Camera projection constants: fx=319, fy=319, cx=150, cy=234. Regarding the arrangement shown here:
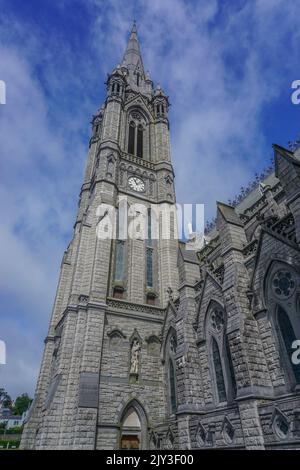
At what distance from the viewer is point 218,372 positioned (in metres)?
14.9

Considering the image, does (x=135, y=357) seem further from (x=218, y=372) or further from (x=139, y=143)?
(x=139, y=143)

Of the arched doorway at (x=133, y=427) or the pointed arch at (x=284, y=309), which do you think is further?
the arched doorway at (x=133, y=427)

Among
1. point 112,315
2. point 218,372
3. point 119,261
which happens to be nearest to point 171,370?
point 218,372

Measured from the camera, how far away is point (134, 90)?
37.0 m

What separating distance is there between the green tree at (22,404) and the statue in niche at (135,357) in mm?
88427

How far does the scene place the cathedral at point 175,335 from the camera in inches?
Result: 471

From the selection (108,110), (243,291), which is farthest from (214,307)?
(108,110)

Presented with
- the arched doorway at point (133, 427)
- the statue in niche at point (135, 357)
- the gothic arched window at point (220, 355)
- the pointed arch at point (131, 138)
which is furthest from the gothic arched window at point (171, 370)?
the pointed arch at point (131, 138)

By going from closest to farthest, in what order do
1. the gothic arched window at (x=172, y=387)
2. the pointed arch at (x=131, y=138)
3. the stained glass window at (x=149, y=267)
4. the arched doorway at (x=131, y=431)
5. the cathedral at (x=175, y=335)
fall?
the cathedral at (x=175, y=335), the arched doorway at (x=131, y=431), the gothic arched window at (x=172, y=387), the stained glass window at (x=149, y=267), the pointed arch at (x=131, y=138)

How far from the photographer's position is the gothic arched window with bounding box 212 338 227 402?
566 inches

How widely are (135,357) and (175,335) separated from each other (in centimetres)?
266

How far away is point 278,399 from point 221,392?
3846mm

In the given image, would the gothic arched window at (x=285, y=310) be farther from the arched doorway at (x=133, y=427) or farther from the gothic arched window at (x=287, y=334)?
the arched doorway at (x=133, y=427)
